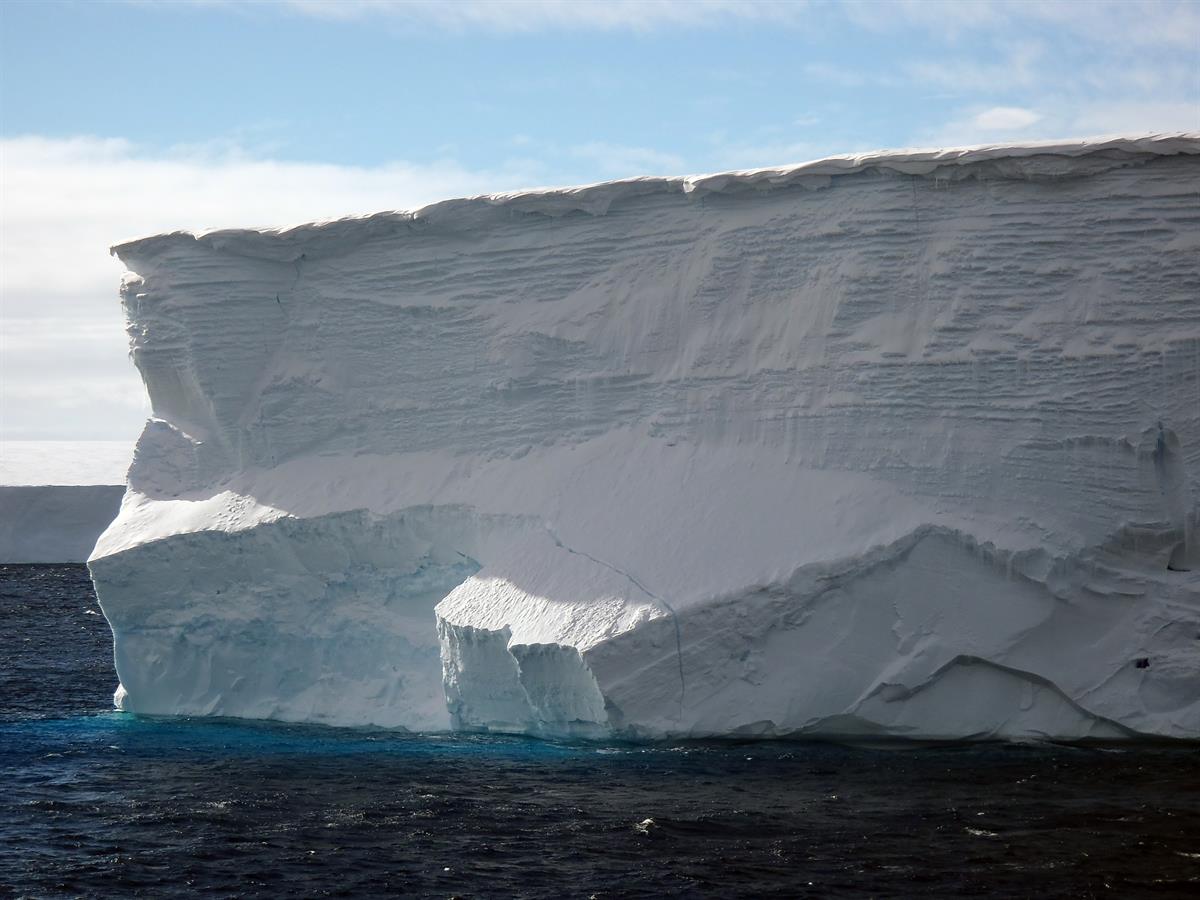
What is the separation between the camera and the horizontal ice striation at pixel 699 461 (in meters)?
12.4

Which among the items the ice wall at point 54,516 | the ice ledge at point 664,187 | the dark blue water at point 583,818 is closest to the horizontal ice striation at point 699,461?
the ice ledge at point 664,187

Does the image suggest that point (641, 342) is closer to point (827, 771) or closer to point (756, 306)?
point (756, 306)

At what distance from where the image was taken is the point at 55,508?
1471 inches

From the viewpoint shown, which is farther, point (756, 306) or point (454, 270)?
point (454, 270)

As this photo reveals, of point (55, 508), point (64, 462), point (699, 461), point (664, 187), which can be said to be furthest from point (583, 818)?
point (64, 462)

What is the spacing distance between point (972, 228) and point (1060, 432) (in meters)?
2.02

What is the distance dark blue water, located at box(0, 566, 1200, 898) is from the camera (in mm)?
A: 9227

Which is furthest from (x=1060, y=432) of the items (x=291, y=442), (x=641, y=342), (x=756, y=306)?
(x=291, y=442)

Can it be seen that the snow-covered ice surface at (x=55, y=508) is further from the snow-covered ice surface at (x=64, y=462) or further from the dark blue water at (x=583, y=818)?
the dark blue water at (x=583, y=818)

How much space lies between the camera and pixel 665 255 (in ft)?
46.4

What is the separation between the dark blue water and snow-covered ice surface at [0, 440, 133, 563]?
24332 mm

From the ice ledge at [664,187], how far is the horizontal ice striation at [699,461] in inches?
1.6

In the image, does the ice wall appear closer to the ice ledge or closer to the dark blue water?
the ice ledge

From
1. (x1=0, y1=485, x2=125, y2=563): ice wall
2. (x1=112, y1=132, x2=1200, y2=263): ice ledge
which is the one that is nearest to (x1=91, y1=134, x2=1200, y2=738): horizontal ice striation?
(x1=112, y1=132, x2=1200, y2=263): ice ledge
